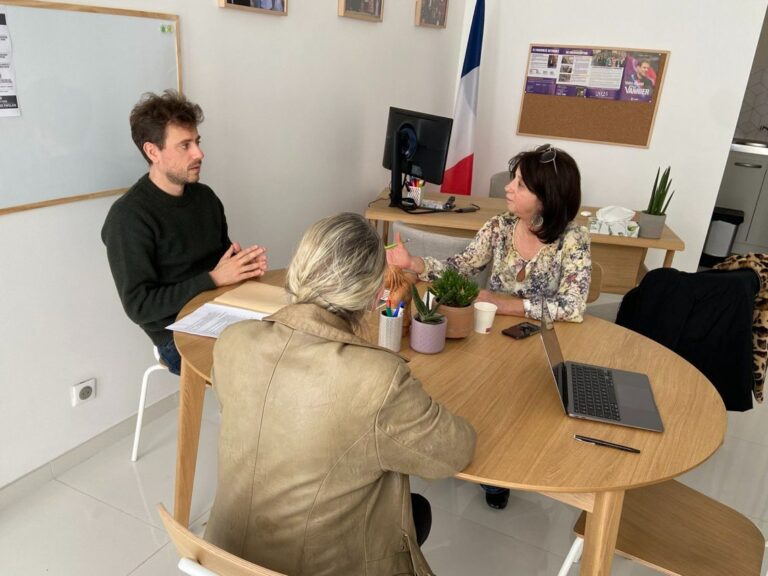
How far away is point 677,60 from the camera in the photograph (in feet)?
13.8

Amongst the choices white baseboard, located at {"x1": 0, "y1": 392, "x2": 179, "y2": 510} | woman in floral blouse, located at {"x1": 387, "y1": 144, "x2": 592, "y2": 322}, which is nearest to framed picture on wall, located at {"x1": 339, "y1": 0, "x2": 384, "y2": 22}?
woman in floral blouse, located at {"x1": 387, "y1": 144, "x2": 592, "y2": 322}

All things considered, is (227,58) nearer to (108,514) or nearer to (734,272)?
(108,514)

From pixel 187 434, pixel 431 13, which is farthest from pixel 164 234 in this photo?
pixel 431 13

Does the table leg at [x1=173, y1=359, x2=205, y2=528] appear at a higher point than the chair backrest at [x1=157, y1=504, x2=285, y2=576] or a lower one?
lower

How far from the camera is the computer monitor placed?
10.7 feet

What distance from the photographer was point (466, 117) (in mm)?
4516

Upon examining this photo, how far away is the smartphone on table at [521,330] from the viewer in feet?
→ 5.70

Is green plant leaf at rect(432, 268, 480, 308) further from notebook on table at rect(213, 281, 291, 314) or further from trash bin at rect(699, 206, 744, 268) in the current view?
trash bin at rect(699, 206, 744, 268)

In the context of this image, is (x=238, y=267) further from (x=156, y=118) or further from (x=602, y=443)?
(x=602, y=443)

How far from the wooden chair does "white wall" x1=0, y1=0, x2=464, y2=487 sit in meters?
1.79

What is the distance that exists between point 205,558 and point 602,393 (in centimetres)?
96

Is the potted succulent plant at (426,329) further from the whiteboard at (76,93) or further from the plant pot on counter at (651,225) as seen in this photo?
the plant pot on counter at (651,225)

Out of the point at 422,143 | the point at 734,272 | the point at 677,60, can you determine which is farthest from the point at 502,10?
the point at 734,272

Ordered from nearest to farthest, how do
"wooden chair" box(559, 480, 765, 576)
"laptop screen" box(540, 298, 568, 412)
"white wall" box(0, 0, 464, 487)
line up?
"wooden chair" box(559, 480, 765, 576) < "laptop screen" box(540, 298, 568, 412) < "white wall" box(0, 0, 464, 487)
